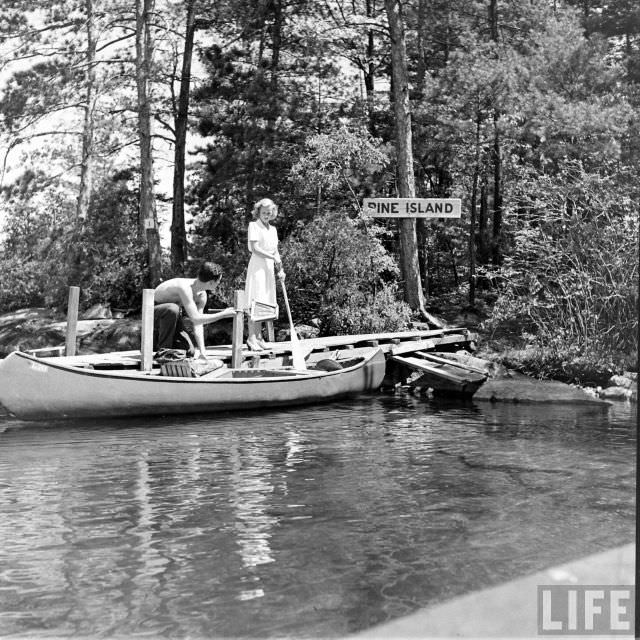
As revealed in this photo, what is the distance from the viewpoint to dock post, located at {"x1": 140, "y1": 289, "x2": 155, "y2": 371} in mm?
10133

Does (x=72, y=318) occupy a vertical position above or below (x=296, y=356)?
above

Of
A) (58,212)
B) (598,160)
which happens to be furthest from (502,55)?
(58,212)

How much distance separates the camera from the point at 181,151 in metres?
21.1

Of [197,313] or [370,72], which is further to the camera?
[370,72]

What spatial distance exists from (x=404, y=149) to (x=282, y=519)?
12390 millimetres

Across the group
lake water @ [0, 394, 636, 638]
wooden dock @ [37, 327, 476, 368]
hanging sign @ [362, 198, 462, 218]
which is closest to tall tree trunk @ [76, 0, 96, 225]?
wooden dock @ [37, 327, 476, 368]

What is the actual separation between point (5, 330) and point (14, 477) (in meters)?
13.2

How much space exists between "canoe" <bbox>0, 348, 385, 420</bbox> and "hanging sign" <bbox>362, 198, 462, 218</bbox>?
106 inches

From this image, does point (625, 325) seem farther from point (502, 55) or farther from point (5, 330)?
point (5, 330)

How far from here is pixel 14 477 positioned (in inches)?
276

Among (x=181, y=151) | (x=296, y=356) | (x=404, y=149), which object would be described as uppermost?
(x=181, y=151)

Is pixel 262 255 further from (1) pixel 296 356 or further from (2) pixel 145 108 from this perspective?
(2) pixel 145 108
